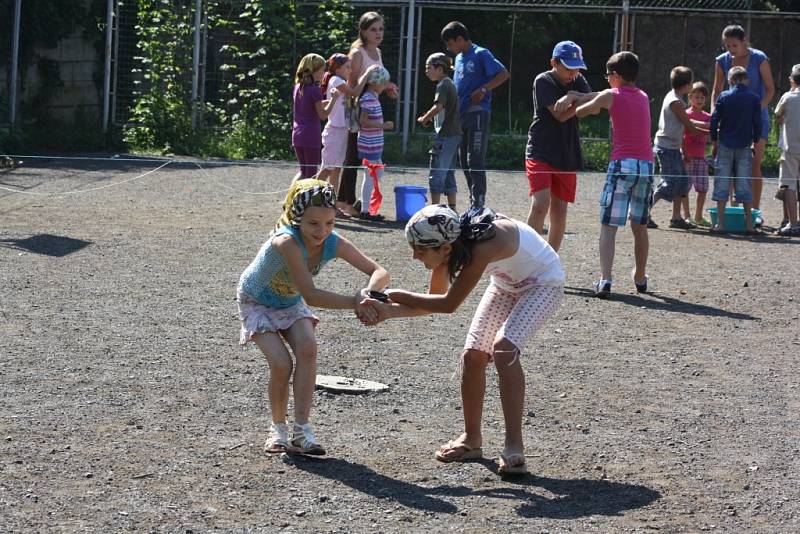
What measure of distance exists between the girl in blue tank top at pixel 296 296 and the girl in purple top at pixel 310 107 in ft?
24.0

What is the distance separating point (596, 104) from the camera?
9.66m

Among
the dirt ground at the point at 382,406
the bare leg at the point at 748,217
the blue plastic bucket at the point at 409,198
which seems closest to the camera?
the dirt ground at the point at 382,406

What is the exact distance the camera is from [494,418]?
6.58m

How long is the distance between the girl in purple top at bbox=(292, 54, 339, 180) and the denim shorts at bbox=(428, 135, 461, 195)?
1197mm

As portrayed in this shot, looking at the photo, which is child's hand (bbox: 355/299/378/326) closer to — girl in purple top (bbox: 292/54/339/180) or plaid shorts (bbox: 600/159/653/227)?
plaid shorts (bbox: 600/159/653/227)

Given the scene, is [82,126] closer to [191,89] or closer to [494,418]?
[191,89]

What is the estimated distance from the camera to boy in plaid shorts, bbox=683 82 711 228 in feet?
46.7

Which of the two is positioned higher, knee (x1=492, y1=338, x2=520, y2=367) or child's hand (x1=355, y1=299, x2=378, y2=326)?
child's hand (x1=355, y1=299, x2=378, y2=326)

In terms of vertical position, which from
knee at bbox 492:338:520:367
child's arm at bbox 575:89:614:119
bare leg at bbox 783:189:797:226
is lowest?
knee at bbox 492:338:520:367

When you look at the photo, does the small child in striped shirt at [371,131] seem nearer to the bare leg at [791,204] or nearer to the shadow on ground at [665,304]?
the shadow on ground at [665,304]

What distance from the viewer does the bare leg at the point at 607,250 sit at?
32.2 feet

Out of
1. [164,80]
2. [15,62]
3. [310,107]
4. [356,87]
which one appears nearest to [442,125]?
[356,87]

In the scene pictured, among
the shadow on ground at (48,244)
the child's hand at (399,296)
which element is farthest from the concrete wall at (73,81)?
the child's hand at (399,296)

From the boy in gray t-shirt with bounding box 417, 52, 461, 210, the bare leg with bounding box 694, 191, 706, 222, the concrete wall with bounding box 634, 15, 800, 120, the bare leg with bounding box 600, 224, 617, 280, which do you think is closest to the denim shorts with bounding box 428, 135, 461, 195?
the boy in gray t-shirt with bounding box 417, 52, 461, 210
